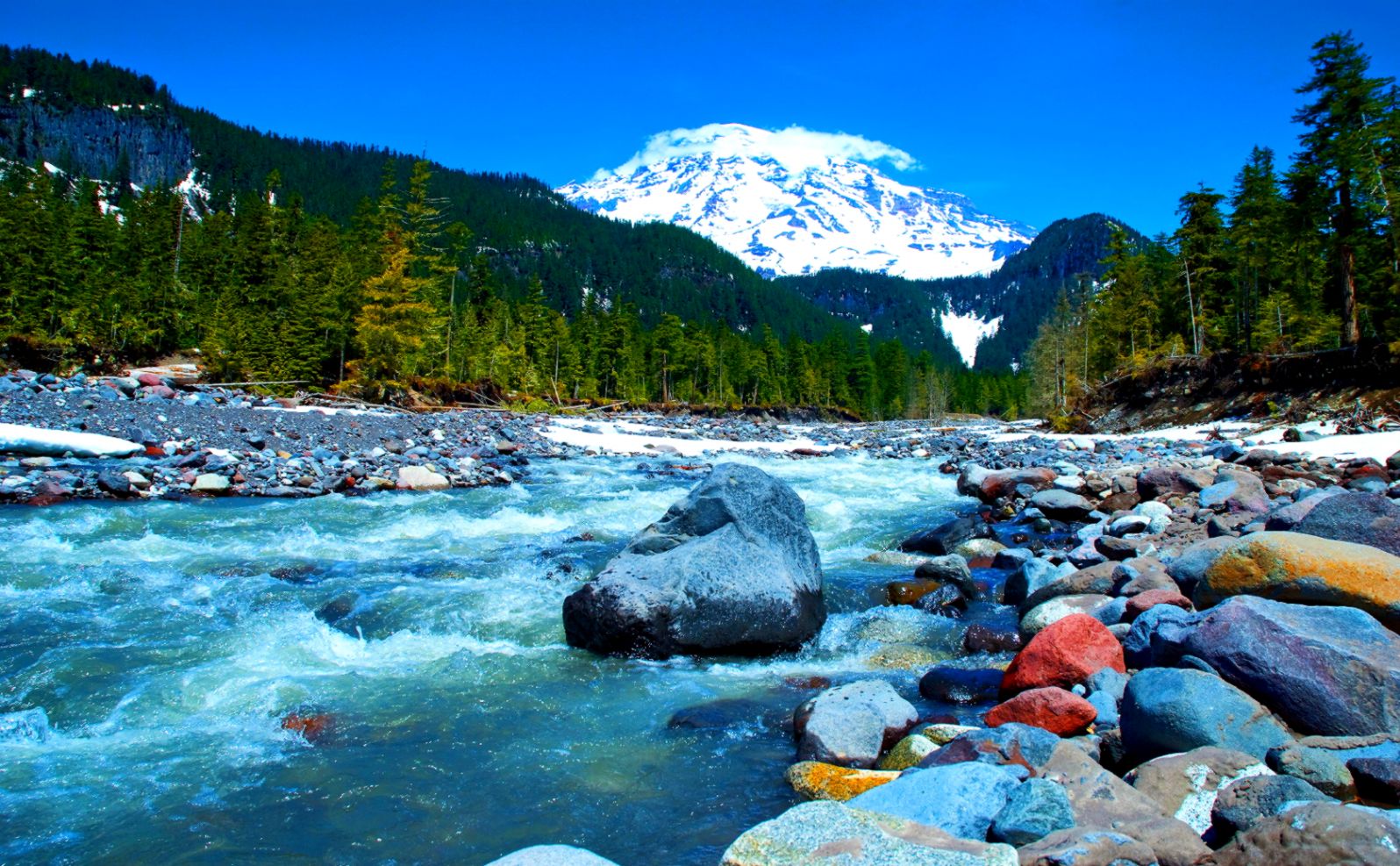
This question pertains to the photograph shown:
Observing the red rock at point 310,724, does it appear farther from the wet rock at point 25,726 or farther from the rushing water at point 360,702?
the wet rock at point 25,726

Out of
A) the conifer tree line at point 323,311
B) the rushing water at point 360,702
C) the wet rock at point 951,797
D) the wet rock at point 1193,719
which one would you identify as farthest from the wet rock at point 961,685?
the conifer tree line at point 323,311

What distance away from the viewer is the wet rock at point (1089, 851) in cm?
283

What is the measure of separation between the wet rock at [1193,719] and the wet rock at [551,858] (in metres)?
3.15

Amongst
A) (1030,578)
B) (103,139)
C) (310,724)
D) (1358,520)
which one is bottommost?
(310,724)

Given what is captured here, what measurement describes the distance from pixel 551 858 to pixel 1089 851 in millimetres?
2171

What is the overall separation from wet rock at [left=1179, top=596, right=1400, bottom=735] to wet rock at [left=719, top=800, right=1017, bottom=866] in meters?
2.53

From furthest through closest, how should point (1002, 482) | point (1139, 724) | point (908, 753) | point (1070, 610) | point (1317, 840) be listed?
point (1002, 482) < point (1070, 610) < point (908, 753) < point (1139, 724) < point (1317, 840)

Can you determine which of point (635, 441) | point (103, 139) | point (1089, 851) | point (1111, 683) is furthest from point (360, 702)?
point (103, 139)

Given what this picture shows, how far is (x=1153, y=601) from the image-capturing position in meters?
6.36

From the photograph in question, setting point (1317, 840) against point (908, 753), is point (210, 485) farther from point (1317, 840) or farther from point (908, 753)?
point (1317, 840)

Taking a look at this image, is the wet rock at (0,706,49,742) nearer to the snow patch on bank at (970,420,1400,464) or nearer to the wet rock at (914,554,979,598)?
the wet rock at (914,554,979,598)

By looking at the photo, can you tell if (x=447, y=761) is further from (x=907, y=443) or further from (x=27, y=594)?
Answer: (x=907, y=443)

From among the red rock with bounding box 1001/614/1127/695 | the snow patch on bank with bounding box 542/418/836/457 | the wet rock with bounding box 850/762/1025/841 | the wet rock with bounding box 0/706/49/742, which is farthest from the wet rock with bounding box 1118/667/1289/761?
the snow patch on bank with bounding box 542/418/836/457

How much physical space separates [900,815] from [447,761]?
2911 mm
